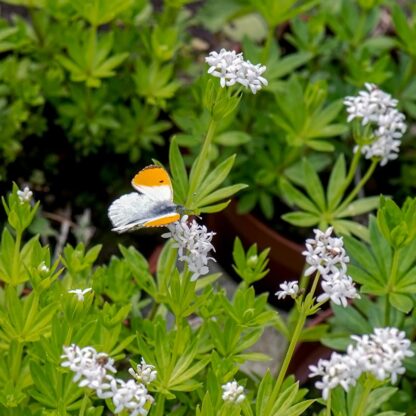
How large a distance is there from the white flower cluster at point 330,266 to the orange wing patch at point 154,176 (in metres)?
0.23

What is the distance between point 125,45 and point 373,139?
73 cm

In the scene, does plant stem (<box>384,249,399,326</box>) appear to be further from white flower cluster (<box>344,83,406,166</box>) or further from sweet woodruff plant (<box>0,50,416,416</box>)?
white flower cluster (<box>344,83,406,166</box>)

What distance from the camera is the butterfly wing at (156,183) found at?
1358 mm

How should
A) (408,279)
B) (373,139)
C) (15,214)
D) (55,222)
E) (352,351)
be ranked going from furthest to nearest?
(55,222) < (373,139) < (408,279) < (15,214) < (352,351)

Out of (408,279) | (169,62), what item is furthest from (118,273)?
(169,62)

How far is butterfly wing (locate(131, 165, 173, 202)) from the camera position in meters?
1.36

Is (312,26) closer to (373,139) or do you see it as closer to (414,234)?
(373,139)

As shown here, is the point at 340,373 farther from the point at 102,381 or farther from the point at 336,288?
the point at 102,381

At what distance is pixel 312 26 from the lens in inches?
88.8

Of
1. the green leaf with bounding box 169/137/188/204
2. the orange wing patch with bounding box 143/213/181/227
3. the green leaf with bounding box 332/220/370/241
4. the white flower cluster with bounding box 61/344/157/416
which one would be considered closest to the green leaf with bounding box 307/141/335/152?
the green leaf with bounding box 332/220/370/241

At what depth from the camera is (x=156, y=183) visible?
1.37m

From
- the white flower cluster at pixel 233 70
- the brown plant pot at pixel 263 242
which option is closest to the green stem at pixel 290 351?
the white flower cluster at pixel 233 70

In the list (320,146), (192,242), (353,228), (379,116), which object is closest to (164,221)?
(192,242)

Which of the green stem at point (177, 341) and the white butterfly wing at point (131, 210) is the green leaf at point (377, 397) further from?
the white butterfly wing at point (131, 210)
